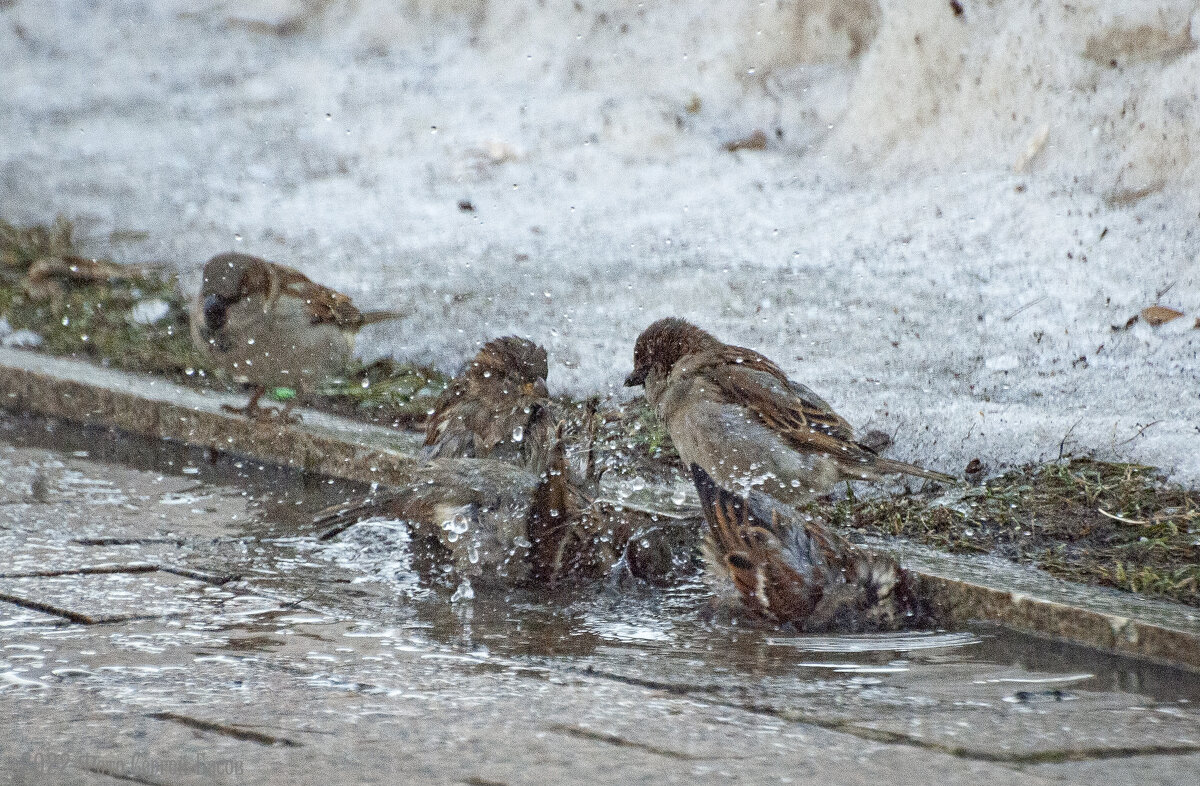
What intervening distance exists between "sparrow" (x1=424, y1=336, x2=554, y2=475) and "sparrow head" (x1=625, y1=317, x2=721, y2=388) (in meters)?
0.40

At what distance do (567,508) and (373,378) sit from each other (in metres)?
2.73

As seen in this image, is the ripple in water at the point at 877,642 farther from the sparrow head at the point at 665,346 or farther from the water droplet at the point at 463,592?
the sparrow head at the point at 665,346

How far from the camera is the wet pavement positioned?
2244 millimetres

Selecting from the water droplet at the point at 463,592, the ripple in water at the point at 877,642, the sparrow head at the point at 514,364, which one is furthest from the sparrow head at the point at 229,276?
the ripple in water at the point at 877,642

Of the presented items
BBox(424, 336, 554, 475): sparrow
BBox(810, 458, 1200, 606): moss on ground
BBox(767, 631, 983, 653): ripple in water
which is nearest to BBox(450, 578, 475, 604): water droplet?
BBox(424, 336, 554, 475): sparrow

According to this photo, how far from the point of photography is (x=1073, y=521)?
4211 mm

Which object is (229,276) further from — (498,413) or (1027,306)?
(1027,306)

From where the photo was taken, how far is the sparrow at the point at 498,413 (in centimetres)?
450

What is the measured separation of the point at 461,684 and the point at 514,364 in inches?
92.9

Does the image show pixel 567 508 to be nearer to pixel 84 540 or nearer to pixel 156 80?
pixel 84 540

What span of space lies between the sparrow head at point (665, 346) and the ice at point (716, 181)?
0.79 metres

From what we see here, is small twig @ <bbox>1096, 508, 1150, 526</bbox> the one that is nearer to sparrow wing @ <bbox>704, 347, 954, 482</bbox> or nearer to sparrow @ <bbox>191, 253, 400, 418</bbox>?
sparrow wing @ <bbox>704, 347, 954, 482</bbox>

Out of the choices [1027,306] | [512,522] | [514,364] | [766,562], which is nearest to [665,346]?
[514,364]

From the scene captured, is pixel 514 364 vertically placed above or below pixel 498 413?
above
